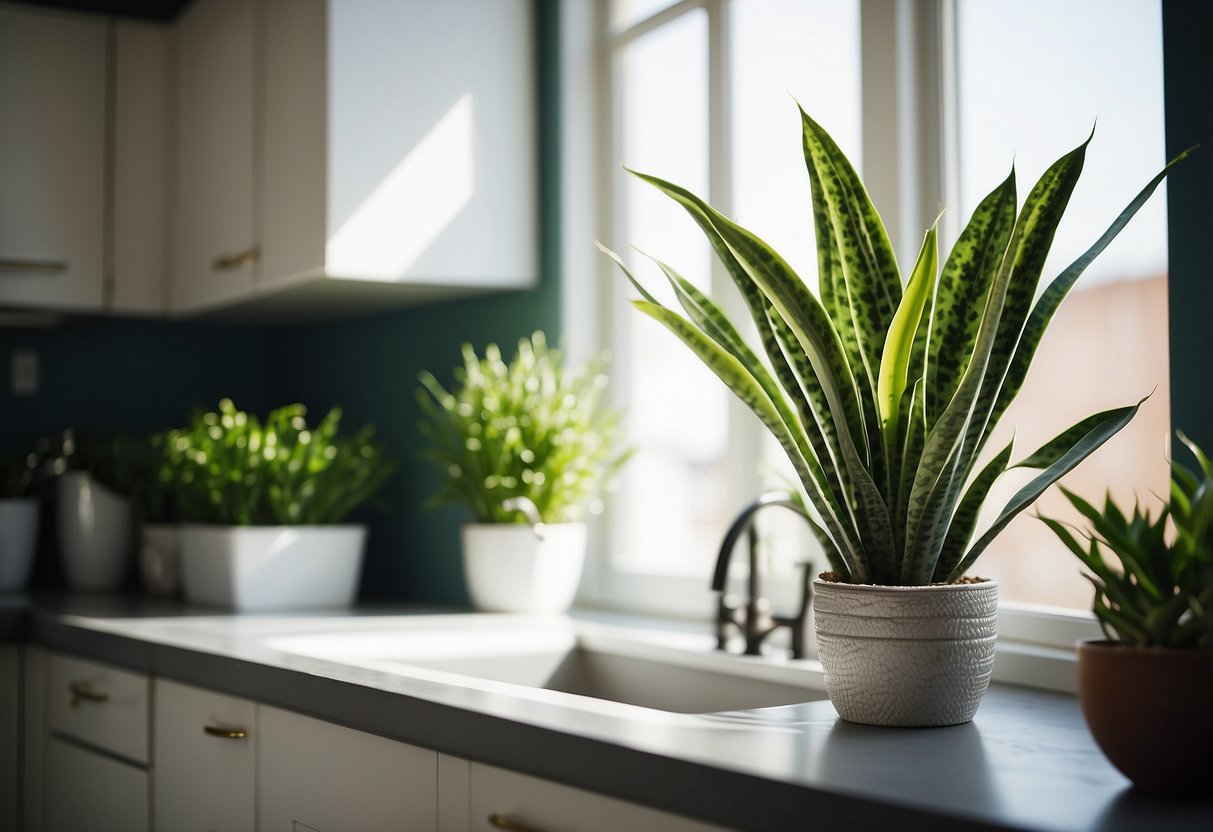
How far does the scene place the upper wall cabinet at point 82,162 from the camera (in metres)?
2.85

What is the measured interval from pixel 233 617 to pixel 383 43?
1.07 m

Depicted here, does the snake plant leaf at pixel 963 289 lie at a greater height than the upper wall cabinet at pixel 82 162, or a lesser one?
lesser

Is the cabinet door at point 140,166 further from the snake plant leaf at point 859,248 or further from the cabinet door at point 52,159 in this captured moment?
the snake plant leaf at point 859,248

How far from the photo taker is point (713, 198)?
225 centimetres

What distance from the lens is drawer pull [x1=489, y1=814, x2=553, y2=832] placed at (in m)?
1.20

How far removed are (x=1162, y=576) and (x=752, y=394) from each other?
0.43 meters

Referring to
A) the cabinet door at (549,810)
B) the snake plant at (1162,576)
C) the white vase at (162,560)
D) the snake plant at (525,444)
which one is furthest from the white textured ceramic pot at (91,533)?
the snake plant at (1162,576)

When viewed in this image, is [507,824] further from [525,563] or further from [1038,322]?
[525,563]

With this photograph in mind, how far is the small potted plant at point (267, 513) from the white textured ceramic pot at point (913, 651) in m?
1.45

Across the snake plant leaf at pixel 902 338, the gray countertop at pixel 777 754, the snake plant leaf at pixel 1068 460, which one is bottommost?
the gray countertop at pixel 777 754

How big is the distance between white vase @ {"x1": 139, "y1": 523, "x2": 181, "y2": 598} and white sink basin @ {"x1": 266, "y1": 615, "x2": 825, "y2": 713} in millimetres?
797

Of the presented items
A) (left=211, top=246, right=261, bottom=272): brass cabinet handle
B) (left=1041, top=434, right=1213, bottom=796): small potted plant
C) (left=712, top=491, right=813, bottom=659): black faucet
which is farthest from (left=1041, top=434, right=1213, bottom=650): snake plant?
(left=211, top=246, right=261, bottom=272): brass cabinet handle

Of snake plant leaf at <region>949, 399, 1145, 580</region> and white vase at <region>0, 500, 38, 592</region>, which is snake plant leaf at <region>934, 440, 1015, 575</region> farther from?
white vase at <region>0, 500, 38, 592</region>

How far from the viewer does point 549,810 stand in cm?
118
